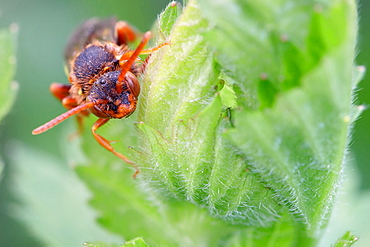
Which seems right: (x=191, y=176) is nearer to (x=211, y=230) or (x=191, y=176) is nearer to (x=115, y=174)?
(x=211, y=230)

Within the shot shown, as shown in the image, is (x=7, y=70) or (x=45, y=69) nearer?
(x=7, y=70)

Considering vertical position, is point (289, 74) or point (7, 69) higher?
point (289, 74)

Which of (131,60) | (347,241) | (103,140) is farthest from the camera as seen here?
(103,140)

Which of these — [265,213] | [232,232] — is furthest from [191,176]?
[232,232]

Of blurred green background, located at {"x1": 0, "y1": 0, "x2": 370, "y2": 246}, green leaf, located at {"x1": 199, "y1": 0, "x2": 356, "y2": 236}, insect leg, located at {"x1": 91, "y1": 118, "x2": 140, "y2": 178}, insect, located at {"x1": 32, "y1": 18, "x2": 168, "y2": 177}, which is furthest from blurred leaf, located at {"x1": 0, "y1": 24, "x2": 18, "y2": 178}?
green leaf, located at {"x1": 199, "y1": 0, "x2": 356, "y2": 236}

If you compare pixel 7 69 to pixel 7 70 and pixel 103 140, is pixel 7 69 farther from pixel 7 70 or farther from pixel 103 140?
pixel 103 140

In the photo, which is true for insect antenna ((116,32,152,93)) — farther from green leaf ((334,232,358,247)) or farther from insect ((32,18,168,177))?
green leaf ((334,232,358,247))

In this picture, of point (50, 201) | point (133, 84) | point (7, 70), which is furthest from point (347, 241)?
point (50, 201)
